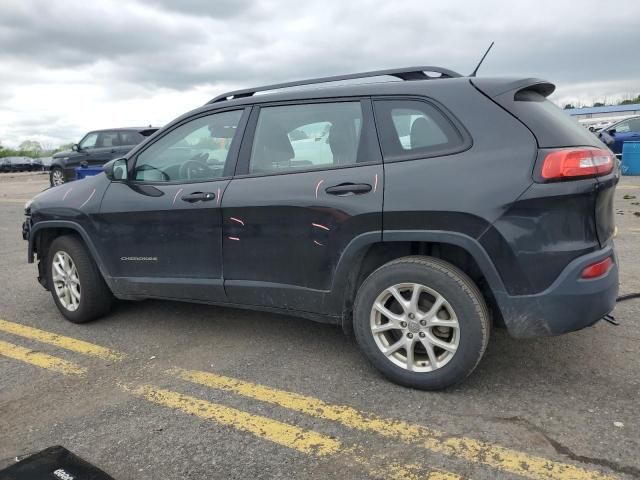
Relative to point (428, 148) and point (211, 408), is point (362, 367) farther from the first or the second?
point (428, 148)

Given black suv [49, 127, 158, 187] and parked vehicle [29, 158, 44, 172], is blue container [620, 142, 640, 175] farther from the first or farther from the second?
parked vehicle [29, 158, 44, 172]

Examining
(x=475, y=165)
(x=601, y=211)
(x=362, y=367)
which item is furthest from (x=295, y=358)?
(x=601, y=211)

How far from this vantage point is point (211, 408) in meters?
2.94

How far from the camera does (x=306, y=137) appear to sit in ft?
11.1

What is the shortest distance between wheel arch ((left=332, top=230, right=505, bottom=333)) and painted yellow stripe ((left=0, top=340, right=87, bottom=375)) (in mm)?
1787

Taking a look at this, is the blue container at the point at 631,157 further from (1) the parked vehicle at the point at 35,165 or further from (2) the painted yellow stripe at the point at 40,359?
(1) the parked vehicle at the point at 35,165

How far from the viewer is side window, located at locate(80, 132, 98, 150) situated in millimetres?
16953

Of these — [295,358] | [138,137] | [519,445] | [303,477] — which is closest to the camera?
[303,477]

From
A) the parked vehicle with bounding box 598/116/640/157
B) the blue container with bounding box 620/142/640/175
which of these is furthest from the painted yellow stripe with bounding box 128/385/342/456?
the parked vehicle with bounding box 598/116/640/157

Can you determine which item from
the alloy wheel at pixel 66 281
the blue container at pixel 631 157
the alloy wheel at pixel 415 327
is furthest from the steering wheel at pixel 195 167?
the blue container at pixel 631 157

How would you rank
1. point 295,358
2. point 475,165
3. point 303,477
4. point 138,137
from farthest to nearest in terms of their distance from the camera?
1. point 138,137
2. point 295,358
3. point 475,165
4. point 303,477

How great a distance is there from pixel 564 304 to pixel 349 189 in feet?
4.17

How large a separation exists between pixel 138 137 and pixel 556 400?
15.8 metres

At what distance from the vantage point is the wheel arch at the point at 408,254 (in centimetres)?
279
